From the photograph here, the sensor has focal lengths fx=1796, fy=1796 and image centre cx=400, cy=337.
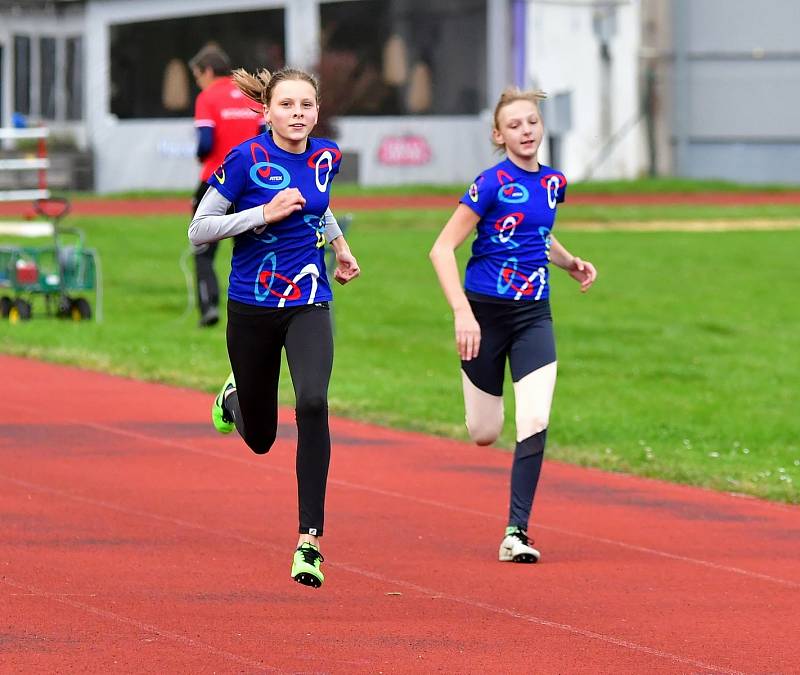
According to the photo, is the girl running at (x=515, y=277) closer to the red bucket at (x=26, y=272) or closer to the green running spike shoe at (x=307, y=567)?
the green running spike shoe at (x=307, y=567)

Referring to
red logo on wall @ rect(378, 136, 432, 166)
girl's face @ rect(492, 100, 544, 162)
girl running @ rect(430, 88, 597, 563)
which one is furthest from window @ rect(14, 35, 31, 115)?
girl's face @ rect(492, 100, 544, 162)

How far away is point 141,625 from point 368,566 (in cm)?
147

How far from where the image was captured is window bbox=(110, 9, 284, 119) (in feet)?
137

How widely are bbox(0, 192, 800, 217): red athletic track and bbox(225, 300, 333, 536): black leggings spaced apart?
23.3 m

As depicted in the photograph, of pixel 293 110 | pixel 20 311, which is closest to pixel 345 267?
pixel 293 110

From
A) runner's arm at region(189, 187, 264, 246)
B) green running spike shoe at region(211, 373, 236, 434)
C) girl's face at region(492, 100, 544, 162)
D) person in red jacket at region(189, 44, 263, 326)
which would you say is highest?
person in red jacket at region(189, 44, 263, 326)

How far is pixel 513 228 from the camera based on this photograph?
7.59 m

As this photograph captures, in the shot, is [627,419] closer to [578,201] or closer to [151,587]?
[151,587]

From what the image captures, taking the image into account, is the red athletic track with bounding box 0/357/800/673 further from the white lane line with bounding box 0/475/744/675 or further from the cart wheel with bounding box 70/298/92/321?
the cart wheel with bounding box 70/298/92/321

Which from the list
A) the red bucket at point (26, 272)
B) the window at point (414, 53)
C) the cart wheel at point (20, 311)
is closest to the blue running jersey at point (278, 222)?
the red bucket at point (26, 272)

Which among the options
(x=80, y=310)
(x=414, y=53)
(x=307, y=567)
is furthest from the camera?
(x=414, y=53)

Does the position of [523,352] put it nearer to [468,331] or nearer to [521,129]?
[468,331]

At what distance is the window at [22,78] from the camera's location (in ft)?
141

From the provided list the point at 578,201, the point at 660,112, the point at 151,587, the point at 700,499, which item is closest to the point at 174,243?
the point at 578,201
